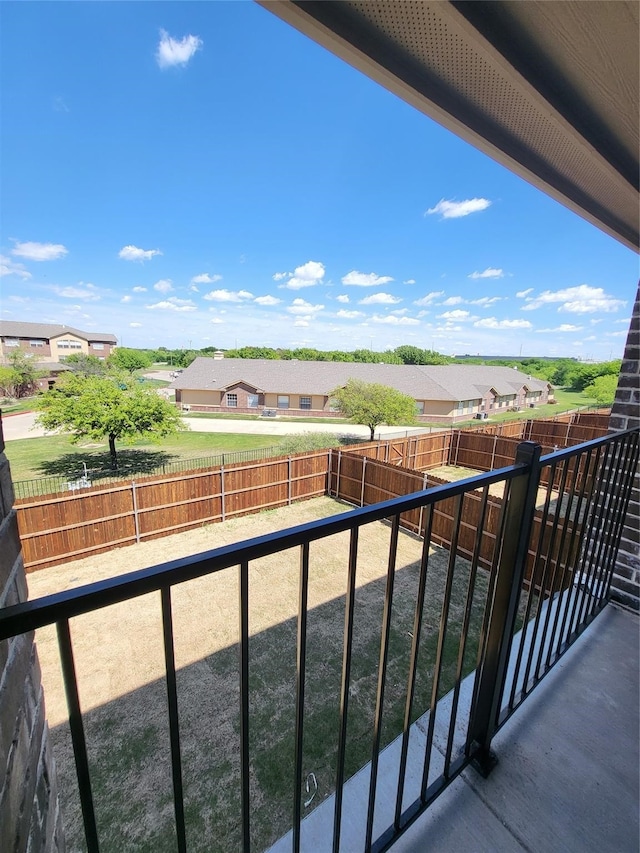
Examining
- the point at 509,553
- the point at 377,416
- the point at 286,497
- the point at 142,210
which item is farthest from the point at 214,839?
the point at 142,210

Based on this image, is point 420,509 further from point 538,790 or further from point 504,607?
point 504,607

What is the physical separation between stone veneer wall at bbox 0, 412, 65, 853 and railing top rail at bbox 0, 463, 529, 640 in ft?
1.00

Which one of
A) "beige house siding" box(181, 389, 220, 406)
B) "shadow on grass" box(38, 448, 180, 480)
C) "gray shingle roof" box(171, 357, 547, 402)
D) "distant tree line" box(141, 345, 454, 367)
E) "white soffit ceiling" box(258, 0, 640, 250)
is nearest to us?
"white soffit ceiling" box(258, 0, 640, 250)

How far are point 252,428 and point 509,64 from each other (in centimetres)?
2209

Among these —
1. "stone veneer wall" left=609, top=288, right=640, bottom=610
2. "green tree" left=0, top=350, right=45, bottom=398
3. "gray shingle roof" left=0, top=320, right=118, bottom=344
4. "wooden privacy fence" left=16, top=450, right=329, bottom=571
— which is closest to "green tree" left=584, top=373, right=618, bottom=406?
"wooden privacy fence" left=16, top=450, right=329, bottom=571

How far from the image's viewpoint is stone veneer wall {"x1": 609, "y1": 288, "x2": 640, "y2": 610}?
2.26 m

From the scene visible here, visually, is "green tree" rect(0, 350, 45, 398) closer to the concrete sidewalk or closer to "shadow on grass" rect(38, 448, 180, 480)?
"shadow on grass" rect(38, 448, 180, 480)

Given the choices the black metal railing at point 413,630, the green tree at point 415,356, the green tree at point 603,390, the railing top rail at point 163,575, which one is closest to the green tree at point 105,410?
the black metal railing at point 413,630

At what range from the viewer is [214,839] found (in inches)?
102

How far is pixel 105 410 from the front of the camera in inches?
512

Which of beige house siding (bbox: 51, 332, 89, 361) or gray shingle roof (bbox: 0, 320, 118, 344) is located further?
beige house siding (bbox: 51, 332, 89, 361)

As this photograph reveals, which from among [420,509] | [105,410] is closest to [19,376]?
[105,410]

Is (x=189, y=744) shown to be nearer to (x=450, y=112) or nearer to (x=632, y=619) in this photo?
(x=632, y=619)

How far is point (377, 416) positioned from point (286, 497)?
10674mm
